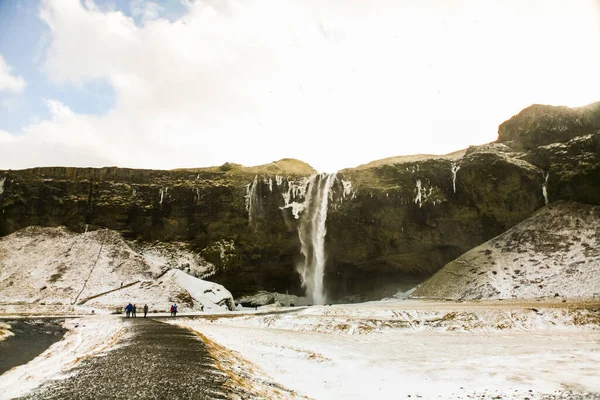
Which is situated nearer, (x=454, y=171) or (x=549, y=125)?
(x=454, y=171)

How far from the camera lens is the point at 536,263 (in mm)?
43781

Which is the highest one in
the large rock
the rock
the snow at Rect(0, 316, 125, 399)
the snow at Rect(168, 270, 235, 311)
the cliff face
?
the large rock

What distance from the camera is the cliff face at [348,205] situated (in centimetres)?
5253

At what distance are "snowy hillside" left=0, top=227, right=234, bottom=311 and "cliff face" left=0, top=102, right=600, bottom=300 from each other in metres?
3.70

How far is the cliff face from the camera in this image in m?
52.5

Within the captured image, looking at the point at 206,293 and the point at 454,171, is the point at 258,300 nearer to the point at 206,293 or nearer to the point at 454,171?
the point at 206,293

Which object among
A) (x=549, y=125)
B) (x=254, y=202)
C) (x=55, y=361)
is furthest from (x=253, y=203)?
(x=55, y=361)

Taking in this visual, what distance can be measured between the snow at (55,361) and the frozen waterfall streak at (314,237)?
33.9m

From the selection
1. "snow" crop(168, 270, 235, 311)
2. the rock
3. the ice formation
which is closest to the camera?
"snow" crop(168, 270, 235, 311)

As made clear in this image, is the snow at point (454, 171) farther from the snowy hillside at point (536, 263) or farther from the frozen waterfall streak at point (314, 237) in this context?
the frozen waterfall streak at point (314, 237)

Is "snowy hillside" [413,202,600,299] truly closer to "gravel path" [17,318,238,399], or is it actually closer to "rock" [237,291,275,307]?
"rock" [237,291,275,307]

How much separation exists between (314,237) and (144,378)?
49.5 metres

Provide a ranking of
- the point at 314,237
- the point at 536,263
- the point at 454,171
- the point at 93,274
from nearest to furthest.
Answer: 1. the point at 536,263
2. the point at 93,274
3. the point at 454,171
4. the point at 314,237

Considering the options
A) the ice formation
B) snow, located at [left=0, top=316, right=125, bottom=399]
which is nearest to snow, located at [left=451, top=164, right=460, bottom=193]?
the ice formation
